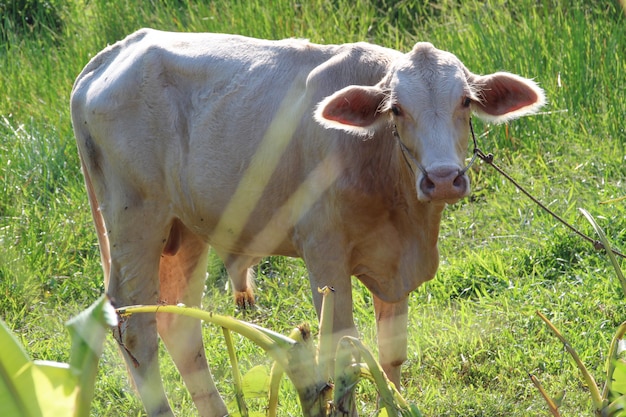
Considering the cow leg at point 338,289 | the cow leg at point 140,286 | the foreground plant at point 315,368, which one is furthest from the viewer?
the cow leg at point 140,286

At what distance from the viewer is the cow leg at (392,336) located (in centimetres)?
418

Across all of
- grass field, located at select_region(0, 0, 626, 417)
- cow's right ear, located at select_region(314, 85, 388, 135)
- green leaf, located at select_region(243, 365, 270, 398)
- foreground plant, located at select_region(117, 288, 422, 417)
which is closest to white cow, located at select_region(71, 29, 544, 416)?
cow's right ear, located at select_region(314, 85, 388, 135)

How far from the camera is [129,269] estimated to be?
436 cm

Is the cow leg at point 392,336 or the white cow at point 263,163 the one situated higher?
the white cow at point 263,163

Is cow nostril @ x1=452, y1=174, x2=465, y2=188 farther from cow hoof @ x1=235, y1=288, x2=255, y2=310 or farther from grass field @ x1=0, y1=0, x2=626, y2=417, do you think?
cow hoof @ x1=235, y1=288, x2=255, y2=310

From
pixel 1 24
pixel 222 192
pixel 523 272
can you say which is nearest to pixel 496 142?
pixel 523 272

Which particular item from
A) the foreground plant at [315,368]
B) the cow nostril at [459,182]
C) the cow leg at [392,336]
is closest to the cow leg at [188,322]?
the cow leg at [392,336]

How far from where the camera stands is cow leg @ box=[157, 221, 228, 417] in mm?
4547

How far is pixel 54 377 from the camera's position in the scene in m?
1.19

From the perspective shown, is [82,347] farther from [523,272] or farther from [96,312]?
[523,272]

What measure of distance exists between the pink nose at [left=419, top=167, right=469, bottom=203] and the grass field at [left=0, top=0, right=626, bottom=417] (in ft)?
4.91

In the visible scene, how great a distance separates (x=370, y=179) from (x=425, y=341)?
1.43 meters

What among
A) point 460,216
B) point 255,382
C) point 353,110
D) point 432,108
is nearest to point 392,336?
point 353,110

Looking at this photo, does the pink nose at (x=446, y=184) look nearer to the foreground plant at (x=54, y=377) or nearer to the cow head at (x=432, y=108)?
the cow head at (x=432, y=108)
